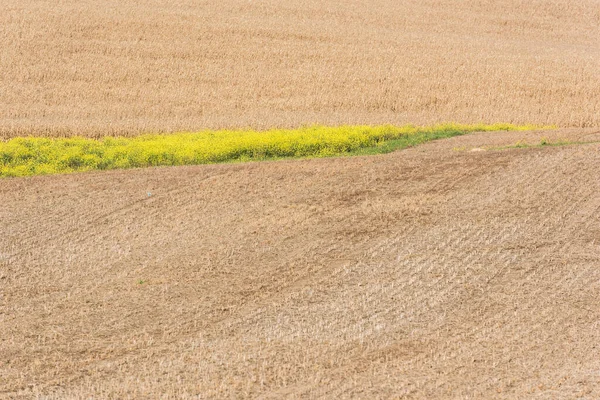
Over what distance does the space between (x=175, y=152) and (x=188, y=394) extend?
11467mm

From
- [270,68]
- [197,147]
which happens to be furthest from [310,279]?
[270,68]

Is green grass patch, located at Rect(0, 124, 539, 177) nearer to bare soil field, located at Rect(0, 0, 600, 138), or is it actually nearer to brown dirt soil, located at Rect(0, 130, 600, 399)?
brown dirt soil, located at Rect(0, 130, 600, 399)

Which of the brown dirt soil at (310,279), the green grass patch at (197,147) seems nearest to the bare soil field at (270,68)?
the green grass patch at (197,147)

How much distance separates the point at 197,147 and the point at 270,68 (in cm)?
878

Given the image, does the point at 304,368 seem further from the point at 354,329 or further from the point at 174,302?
the point at 174,302

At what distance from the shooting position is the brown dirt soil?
959cm

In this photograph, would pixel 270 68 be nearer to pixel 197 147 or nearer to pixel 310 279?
pixel 197 147

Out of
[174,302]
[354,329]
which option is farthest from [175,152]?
Result: [354,329]

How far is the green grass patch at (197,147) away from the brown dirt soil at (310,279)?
61.6 inches

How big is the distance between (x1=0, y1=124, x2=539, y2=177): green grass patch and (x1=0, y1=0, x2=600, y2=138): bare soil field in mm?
1756

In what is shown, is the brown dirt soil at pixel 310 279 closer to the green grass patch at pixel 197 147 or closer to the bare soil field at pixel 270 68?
the green grass patch at pixel 197 147

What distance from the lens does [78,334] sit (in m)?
10.8

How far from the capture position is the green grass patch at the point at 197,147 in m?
19.5

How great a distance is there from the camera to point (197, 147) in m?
20.2
